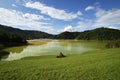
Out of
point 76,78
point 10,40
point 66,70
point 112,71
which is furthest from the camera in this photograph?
point 10,40

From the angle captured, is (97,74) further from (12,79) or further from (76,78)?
(12,79)

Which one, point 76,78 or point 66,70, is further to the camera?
point 66,70

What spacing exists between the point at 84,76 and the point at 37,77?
185 inches

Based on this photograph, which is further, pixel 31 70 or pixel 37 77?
pixel 31 70

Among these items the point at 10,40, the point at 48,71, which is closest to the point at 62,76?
the point at 48,71

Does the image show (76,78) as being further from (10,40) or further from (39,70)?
(10,40)

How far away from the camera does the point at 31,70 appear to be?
15.2m

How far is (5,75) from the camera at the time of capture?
1388 cm

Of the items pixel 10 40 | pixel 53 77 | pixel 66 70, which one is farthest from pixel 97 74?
pixel 10 40

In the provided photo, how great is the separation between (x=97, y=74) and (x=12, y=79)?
8.54 metres

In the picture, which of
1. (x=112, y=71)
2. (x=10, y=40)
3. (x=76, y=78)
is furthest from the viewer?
(x=10, y=40)

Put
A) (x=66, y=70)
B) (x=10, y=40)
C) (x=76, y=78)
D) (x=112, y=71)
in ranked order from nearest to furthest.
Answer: (x=76, y=78) → (x=112, y=71) → (x=66, y=70) → (x=10, y=40)

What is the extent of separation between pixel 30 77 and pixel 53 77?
7.67 ft

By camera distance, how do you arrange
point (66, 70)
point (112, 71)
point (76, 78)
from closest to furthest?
point (76, 78) < point (112, 71) < point (66, 70)
